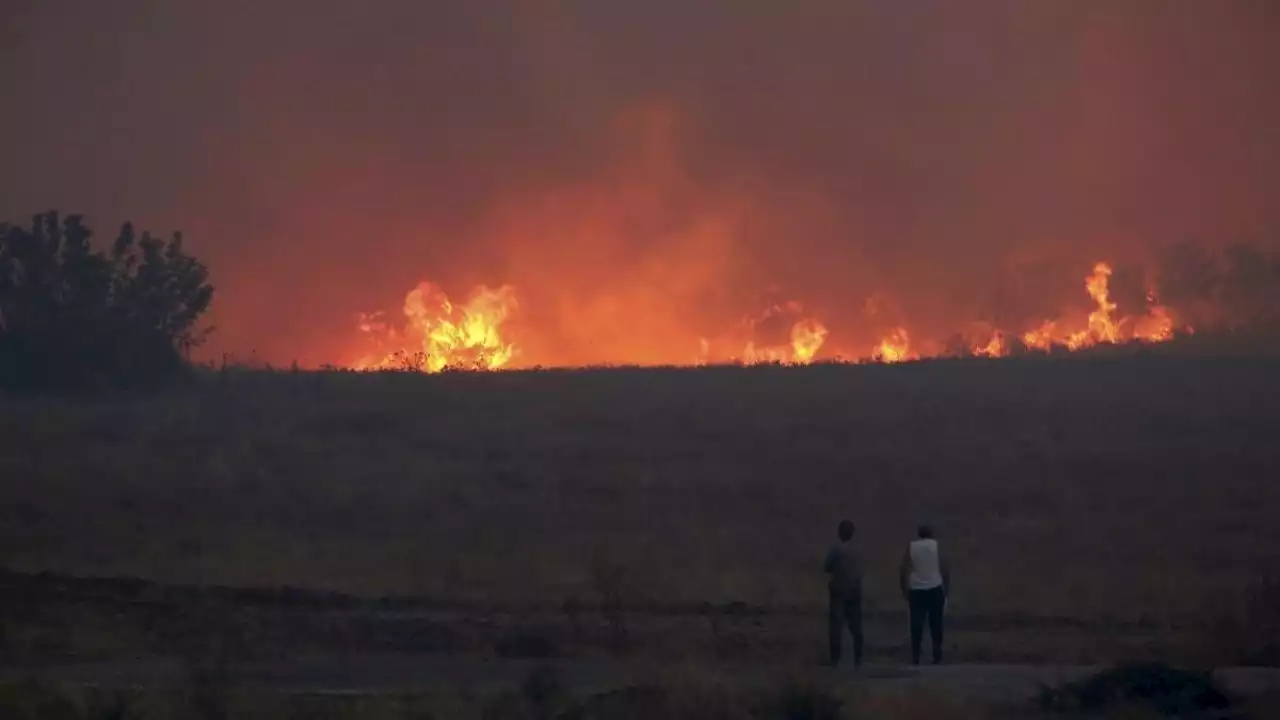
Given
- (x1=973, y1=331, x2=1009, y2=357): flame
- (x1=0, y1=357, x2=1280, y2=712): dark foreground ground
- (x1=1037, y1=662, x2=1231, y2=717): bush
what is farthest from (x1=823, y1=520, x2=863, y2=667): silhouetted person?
(x1=973, y1=331, x2=1009, y2=357): flame

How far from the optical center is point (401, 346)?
79.6 metres

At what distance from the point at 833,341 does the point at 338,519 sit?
158 ft

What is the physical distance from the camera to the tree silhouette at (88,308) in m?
57.4

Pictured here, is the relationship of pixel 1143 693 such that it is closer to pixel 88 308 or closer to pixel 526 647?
pixel 526 647

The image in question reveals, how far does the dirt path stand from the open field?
2004 millimetres

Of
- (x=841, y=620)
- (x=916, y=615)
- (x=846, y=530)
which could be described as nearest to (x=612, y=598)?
(x=841, y=620)

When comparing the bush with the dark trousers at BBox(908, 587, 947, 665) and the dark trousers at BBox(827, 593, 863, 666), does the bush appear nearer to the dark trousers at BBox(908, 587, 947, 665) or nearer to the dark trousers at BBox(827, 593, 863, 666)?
the dark trousers at BBox(908, 587, 947, 665)

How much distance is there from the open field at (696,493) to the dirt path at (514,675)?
200 cm

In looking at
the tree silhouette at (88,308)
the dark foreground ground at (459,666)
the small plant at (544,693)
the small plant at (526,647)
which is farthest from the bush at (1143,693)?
the tree silhouette at (88,308)

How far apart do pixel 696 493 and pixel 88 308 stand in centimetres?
2813

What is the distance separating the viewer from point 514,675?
20.1 m

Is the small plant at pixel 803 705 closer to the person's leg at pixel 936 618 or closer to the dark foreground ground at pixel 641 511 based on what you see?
the person's leg at pixel 936 618

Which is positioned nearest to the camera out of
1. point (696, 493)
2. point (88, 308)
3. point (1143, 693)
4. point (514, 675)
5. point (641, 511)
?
point (1143, 693)

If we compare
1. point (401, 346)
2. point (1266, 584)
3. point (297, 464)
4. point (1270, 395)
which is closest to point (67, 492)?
point (297, 464)
